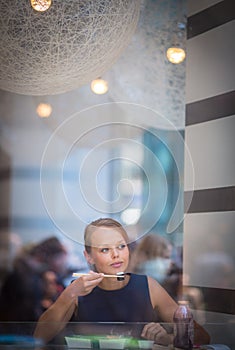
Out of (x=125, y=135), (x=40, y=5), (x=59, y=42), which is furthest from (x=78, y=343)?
(x=40, y=5)

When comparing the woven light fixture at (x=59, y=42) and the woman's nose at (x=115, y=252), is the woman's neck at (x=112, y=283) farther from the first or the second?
the woven light fixture at (x=59, y=42)

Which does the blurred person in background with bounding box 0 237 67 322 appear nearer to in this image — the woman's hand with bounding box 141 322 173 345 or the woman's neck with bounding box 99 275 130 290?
the woman's neck with bounding box 99 275 130 290

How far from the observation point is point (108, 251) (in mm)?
2553

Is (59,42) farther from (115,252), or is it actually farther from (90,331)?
(90,331)

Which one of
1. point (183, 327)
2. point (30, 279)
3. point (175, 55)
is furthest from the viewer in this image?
point (175, 55)

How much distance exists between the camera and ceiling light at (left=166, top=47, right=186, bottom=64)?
8.78ft

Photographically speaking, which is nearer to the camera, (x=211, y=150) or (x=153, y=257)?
(x=153, y=257)

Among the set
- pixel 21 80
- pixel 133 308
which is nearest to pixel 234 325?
pixel 133 308

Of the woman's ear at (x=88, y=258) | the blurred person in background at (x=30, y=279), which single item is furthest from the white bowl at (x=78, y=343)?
the woman's ear at (x=88, y=258)

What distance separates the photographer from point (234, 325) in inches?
106

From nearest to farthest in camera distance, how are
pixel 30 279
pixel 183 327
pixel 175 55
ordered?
1. pixel 30 279
2. pixel 183 327
3. pixel 175 55

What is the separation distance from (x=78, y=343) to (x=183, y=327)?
0.35m

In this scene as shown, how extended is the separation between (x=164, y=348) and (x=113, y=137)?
707 millimetres

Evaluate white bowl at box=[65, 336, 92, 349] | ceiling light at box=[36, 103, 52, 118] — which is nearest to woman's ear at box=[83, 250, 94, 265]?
white bowl at box=[65, 336, 92, 349]
